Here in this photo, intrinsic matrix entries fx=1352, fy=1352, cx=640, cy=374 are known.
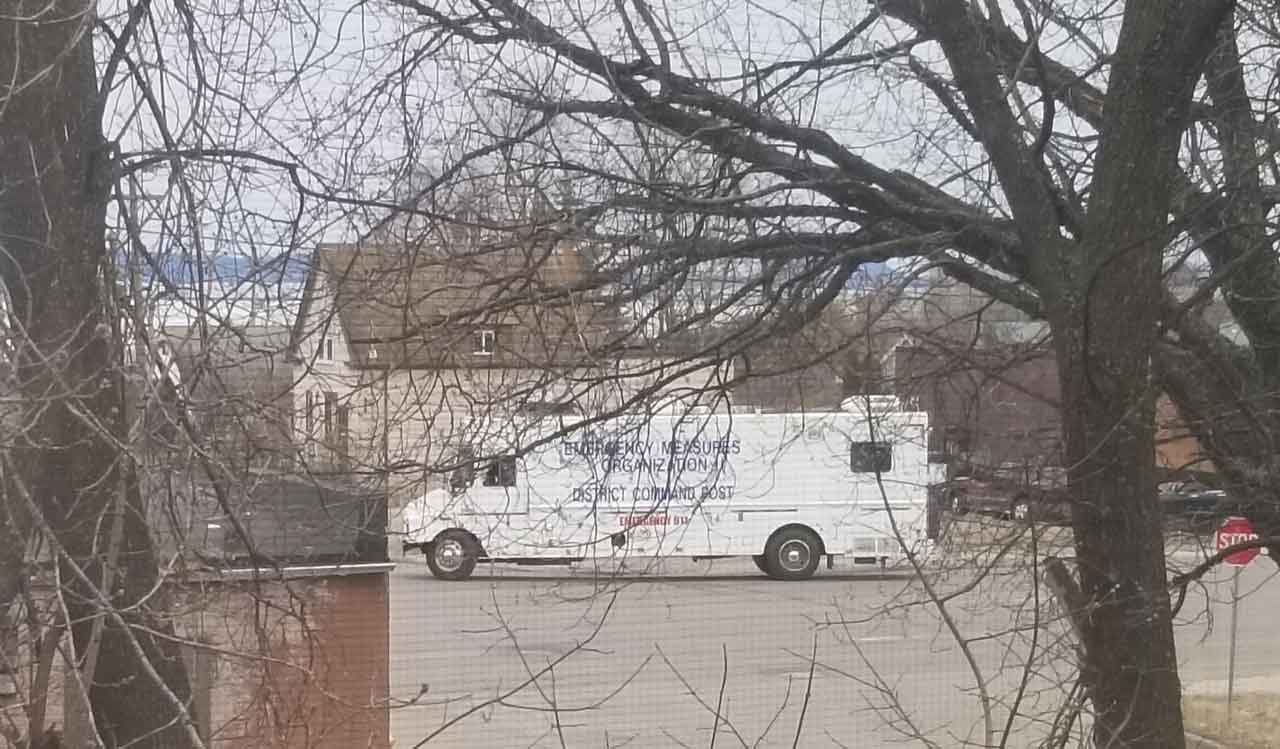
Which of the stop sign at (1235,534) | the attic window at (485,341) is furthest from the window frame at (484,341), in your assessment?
the stop sign at (1235,534)

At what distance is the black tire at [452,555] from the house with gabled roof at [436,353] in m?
2.00

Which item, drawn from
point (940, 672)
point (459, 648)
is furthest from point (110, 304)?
point (940, 672)

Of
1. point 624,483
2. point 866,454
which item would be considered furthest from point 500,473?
point 866,454

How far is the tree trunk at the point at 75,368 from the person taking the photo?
3.29 m

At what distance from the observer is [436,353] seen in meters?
4.45

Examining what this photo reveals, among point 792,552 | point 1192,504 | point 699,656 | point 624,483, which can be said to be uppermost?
point 624,483

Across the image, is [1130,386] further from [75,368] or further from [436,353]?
[75,368]

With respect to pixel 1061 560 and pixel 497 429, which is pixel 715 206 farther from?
pixel 1061 560

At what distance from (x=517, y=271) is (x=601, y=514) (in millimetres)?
1431

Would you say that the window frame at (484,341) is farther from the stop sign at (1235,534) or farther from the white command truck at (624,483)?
the stop sign at (1235,534)

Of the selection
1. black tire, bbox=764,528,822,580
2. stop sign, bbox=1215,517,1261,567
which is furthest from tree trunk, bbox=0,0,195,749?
black tire, bbox=764,528,822,580

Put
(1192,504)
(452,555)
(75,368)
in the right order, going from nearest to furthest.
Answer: (75,368), (1192,504), (452,555)

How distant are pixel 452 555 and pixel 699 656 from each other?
2.60 metres

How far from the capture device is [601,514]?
5.54m
